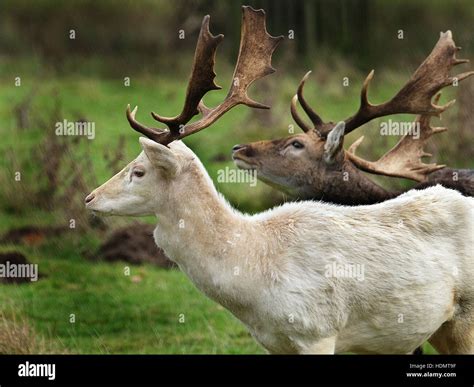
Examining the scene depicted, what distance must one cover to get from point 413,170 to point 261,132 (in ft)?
19.2

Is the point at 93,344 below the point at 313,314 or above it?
Answer: below

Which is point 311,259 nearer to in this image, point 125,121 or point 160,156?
point 160,156

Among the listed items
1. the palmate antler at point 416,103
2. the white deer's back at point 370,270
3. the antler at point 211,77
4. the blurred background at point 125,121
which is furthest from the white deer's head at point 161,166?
the blurred background at point 125,121

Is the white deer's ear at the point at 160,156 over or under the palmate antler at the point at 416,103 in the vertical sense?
under

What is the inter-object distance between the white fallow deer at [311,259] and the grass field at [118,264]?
100 inches

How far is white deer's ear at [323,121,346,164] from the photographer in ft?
28.7

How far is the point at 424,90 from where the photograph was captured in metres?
9.21

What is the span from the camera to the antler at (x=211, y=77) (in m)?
7.50

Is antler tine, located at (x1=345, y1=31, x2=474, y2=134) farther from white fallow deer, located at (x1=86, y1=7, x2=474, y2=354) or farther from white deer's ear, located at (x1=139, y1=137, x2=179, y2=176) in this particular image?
white deer's ear, located at (x1=139, y1=137, x2=179, y2=176)

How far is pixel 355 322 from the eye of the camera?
23.1 ft

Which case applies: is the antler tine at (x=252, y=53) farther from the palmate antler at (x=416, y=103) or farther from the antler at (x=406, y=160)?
the antler at (x=406, y=160)

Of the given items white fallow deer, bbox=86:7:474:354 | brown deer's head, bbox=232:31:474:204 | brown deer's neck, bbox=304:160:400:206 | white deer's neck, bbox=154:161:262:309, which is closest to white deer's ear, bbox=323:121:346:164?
brown deer's head, bbox=232:31:474:204

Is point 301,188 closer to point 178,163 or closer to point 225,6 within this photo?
point 178,163
